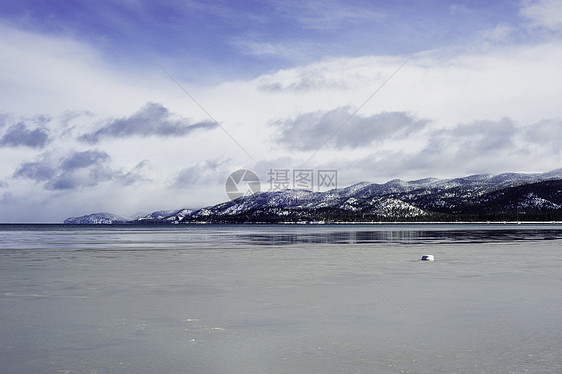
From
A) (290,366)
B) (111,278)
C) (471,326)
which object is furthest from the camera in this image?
(111,278)

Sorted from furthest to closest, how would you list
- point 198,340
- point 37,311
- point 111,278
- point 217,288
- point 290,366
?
point 111,278 < point 217,288 < point 37,311 < point 198,340 < point 290,366

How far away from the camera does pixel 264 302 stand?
1925 cm

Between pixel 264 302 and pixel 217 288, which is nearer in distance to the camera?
pixel 264 302

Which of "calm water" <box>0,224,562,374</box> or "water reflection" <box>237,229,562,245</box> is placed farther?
"water reflection" <box>237,229,562,245</box>

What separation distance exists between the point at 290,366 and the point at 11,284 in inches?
729

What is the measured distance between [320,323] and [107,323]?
608cm

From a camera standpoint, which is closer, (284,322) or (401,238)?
(284,322)

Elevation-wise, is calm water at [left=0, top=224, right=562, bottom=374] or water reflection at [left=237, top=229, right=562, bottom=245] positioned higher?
water reflection at [left=237, top=229, right=562, bottom=245]

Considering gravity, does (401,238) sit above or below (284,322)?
above

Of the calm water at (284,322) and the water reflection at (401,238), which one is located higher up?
the water reflection at (401,238)

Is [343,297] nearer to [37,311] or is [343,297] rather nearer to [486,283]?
[486,283]

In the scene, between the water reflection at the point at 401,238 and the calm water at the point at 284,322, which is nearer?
the calm water at the point at 284,322

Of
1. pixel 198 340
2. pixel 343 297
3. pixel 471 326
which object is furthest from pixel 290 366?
pixel 343 297

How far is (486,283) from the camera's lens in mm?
24047
